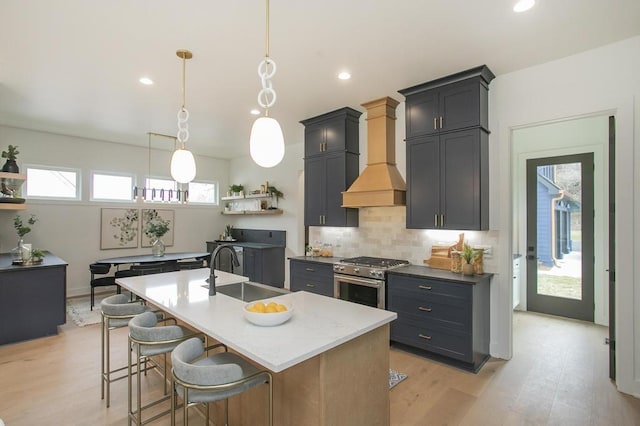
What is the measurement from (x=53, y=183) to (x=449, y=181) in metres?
6.52

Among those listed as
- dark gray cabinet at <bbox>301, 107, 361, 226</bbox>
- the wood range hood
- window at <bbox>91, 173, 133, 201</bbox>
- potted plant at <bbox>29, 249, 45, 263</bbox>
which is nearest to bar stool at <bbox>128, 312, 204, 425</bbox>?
the wood range hood

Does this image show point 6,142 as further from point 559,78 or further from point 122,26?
point 559,78

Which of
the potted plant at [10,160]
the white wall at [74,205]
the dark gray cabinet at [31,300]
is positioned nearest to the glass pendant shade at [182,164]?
the dark gray cabinet at [31,300]

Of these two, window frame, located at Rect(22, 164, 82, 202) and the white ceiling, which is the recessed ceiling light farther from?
window frame, located at Rect(22, 164, 82, 202)

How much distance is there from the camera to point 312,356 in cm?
147

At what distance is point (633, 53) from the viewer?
2670mm

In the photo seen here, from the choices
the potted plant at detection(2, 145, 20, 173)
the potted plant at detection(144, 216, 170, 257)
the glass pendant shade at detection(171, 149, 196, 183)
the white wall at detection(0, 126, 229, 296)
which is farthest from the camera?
the potted plant at detection(144, 216, 170, 257)

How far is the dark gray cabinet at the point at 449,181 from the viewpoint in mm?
3240

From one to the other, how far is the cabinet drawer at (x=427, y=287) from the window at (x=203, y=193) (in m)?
5.57

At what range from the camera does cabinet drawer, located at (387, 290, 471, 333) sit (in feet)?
10.0

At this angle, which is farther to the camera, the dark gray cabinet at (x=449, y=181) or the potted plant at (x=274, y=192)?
the potted plant at (x=274, y=192)

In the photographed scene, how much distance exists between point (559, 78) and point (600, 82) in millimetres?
313

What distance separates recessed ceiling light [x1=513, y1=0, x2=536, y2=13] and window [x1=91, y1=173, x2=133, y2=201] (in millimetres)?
6819

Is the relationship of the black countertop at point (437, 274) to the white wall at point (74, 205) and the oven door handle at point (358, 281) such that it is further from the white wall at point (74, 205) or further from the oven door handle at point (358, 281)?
the white wall at point (74, 205)
